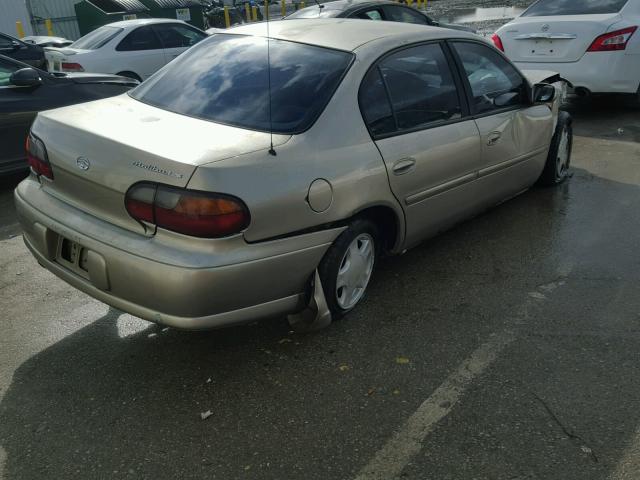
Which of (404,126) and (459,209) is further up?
(404,126)

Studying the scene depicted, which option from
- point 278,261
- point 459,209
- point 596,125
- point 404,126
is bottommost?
point 596,125

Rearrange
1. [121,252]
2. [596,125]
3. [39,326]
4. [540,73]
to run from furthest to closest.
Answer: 1. [596,125]
2. [540,73]
3. [39,326]
4. [121,252]

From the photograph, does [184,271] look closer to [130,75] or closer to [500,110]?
[500,110]

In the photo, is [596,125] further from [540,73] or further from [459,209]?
[459,209]

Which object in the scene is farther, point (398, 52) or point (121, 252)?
point (398, 52)

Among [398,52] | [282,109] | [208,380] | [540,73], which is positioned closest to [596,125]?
[540,73]

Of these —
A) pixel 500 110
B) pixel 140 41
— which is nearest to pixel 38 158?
pixel 500 110

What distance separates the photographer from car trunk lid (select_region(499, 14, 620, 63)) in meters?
7.47

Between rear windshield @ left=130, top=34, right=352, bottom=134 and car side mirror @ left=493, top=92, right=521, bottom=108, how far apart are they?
1.47 metres

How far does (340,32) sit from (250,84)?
0.76 meters

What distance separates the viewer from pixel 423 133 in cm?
381

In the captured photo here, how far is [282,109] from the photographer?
3.29 metres

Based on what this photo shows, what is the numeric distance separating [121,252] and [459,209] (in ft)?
7.59

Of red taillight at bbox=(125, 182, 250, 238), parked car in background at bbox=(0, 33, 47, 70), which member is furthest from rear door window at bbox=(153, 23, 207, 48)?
red taillight at bbox=(125, 182, 250, 238)
